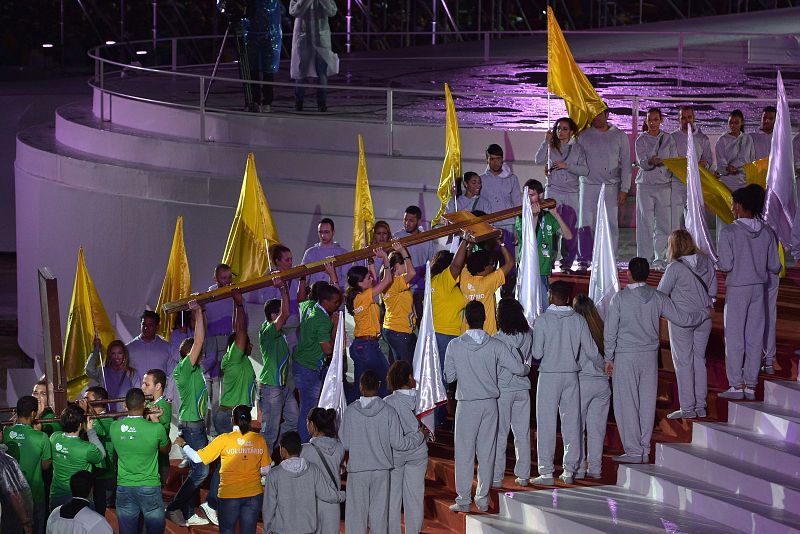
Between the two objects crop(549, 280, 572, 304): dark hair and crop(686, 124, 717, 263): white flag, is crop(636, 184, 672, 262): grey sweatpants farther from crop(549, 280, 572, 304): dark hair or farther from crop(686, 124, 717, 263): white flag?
crop(549, 280, 572, 304): dark hair

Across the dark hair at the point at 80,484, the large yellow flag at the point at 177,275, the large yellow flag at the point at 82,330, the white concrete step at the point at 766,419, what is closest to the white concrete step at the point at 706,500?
the white concrete step at the point at 766,419

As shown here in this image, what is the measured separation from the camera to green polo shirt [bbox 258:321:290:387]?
1431cm

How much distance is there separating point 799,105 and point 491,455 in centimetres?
974

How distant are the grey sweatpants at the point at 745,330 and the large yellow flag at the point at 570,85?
2.74 meters

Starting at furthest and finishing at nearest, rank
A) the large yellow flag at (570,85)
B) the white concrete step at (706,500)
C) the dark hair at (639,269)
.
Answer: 1. the large yellow flag at (570,85)
2. the dark hair at (639,269)
3. the white concrete step at (706,500)

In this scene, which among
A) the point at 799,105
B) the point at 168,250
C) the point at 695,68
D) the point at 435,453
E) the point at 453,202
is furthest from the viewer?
the point at 695,68

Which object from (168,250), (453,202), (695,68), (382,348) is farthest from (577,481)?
(695,68)

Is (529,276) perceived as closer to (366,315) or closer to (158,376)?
(366,315)

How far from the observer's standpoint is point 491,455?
1286cm

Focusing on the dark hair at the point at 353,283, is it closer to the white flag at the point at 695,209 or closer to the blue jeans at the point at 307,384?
the blue jeans at the point at 307,384

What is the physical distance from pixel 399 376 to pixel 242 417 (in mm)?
1285

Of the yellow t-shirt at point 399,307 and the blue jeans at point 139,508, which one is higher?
the yellow t-shirt at point 399,307

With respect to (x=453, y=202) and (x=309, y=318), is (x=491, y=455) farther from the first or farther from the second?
(x=453, y=202)

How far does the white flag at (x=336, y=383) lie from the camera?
44.3ft
